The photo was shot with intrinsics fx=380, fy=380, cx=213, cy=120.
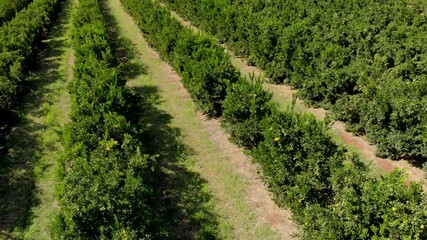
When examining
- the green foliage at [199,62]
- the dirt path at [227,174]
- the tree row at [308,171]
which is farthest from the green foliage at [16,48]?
the tree row at [308,171]

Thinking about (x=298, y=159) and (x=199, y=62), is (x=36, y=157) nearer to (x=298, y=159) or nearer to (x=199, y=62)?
(x=199, y=62)

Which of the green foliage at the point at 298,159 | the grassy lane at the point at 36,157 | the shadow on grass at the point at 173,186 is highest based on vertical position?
the green foliage at the point at 298,159

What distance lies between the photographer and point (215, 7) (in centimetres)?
1889

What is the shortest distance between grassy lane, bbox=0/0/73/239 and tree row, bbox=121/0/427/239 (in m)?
4.91

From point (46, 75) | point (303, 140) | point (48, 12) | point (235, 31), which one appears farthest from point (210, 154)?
point (48, 12)

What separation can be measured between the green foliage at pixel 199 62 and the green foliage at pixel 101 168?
2446 millimetres

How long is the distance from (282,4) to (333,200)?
12268 mm

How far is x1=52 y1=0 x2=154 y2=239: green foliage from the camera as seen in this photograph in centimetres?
696

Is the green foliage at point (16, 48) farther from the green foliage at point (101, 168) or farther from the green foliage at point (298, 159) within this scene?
the green foliage at point (298, 159)

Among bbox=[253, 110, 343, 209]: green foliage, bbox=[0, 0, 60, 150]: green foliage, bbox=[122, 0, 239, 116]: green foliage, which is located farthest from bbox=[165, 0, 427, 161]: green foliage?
bbox=[0, 0, 60, 150]: green foliage

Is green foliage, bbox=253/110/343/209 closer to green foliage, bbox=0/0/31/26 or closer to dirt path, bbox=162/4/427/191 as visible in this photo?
dirt path, bbox=162/4/427/191

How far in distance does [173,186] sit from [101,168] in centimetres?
283

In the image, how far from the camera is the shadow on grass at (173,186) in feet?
28.9

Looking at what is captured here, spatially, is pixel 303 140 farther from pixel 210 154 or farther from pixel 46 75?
pixel 46 75
